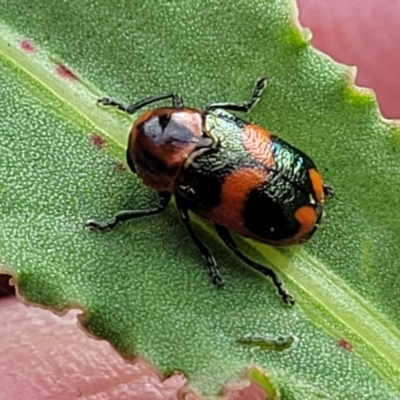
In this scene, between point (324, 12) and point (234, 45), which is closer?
point (234, 45)

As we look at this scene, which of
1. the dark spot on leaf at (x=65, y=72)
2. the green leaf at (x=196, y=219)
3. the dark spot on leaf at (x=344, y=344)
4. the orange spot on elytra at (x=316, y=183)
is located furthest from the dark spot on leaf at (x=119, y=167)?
the dark spot on leaf at (x=344, y=344)

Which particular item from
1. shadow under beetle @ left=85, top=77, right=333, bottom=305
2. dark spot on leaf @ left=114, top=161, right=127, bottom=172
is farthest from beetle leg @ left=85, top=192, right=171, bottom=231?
dark spot on leaf @ left=114, top=161, right=127, bottom=172

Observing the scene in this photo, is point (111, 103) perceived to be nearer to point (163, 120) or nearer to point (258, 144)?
point (163, 120)

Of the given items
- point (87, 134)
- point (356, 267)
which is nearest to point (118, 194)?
point (87, 134)

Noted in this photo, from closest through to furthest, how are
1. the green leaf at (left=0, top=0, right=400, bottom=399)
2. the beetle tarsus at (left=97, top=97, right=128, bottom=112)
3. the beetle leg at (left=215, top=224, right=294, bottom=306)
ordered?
the green leaf at (left=0, top=0, right=400, bottom=399) → the beetle leg at (left=215, top=224, right=294, bottom=306) → the beetle tarsus at (left=97, top=97, right=128, bottom=112)

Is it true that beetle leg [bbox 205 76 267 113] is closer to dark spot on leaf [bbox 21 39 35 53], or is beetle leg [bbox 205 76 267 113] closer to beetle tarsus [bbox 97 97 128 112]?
beetle tarsus [bbox 97 97 128 112]

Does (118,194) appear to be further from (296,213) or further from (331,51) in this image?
(331,51)
